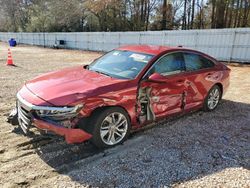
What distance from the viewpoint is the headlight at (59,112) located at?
3600 millimetres

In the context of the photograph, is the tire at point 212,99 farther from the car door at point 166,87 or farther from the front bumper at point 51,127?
the front bumper at point 51,127

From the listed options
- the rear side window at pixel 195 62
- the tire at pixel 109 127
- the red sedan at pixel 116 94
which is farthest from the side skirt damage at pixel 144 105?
the rear side window at pixel 195 62

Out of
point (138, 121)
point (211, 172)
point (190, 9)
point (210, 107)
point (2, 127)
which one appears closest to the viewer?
point (211, 172)

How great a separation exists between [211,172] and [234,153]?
2.65 ft

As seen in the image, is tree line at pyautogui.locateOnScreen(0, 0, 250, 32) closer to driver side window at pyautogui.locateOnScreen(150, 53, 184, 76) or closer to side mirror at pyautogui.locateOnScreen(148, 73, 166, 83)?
driver side window at pyautogui.locateOnScreen(150, 53, 184, 76)

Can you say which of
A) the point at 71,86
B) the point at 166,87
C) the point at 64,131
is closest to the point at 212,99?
the point at 166,87

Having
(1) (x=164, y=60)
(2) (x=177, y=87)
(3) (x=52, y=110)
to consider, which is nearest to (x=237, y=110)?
(2) (x=177, y=87)

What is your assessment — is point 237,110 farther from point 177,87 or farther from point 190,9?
point 190,9

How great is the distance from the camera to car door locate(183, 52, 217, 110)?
5336 millimetres

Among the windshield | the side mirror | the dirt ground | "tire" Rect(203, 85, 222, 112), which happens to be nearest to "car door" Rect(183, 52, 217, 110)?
"tire" Rect(203, 85, 222, 112)

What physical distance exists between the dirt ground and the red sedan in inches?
11.9

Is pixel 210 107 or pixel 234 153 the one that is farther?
pixel 210 107

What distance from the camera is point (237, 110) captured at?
628 centimetres

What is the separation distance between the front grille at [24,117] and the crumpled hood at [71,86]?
275mm
